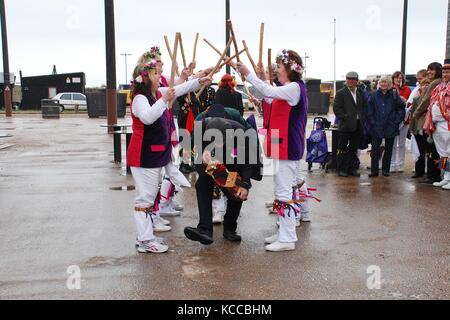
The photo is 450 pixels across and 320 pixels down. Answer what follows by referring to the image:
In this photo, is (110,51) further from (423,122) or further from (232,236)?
(232,236)

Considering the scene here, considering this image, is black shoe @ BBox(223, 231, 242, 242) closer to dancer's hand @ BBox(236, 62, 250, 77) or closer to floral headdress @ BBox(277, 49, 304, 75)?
dancer's hand @ BBox(236, 62, 250, 77)

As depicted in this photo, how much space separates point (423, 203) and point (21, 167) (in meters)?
7.57

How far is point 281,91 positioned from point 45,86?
1514 inches

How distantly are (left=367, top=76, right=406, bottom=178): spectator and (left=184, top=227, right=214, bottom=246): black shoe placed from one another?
5123 millimetres

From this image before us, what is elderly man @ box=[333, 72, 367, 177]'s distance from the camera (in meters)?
9.57

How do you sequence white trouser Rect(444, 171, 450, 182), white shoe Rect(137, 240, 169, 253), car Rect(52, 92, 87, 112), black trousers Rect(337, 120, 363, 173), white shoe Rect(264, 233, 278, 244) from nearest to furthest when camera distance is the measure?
white shoe Rect(137, 240, 169, 253) → white shoe Rect(264, 233, 278, 244) → white trouser Rect(444, 171, 450, 182) → black trousers Rect(337, 120, 363, 173) → car Rect(52, 92, 87, 112)

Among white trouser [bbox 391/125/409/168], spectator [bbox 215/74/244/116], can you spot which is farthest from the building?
spectator [bbox 215/74/244/116]

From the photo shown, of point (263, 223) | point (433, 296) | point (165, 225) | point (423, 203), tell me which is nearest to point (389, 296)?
point (433, 296)

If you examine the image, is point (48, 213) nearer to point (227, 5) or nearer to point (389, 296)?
point (389, 296)

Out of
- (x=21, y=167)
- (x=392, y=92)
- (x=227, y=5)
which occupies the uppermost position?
(x=227, y=5)

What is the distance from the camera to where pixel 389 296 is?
4.24 m

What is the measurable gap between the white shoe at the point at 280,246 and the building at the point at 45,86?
3791 centimetres

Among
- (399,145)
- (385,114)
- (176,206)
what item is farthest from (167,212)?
(399,145)

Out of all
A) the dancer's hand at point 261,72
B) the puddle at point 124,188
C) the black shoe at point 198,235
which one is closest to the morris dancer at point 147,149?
the black shoe at point 198,235
